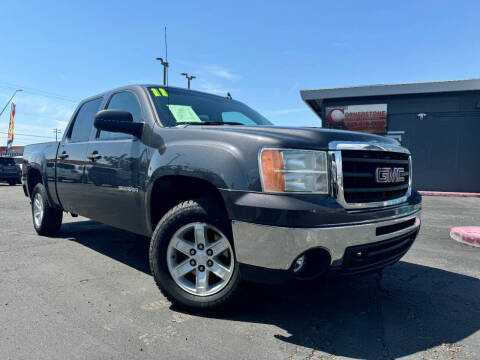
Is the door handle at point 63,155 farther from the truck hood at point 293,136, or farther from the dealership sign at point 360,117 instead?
the dealership sign at point 360,117

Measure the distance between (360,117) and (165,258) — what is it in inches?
710

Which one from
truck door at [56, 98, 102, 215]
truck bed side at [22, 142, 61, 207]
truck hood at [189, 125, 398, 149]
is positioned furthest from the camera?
truck bed side at [22, 142, 61, 207]

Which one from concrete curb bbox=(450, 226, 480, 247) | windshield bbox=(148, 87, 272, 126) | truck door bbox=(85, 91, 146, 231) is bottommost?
concrete curb bbox=(450, 226, 480, 247)

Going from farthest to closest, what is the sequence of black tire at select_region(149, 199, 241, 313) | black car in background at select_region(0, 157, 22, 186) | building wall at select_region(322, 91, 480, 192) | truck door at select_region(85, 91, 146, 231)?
black car in background at select_region(0, 157, 22, 186), building wall at select_region(322, 91, 480, 192), truck door at select_region(85, 91, 146, 231), black tire at select_region(149, 199, 241, 313)

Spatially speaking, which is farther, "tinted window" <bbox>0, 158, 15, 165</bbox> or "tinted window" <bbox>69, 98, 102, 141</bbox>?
"tinted window" <bbox>0, 158, 15, 165</bbox>

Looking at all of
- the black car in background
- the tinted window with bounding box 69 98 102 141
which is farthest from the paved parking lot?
the black car in background

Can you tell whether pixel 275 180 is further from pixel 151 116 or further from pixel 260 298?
pixel 151 116

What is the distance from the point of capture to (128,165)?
132 inches

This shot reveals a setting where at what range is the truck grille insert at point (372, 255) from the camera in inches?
94.0

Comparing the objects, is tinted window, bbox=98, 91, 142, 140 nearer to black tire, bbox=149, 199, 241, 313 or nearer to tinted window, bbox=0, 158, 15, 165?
black tire, bbox=149, 199, 241, 313

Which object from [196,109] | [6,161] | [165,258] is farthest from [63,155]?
[6,161]

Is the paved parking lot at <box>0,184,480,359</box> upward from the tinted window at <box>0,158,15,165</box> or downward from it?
downward

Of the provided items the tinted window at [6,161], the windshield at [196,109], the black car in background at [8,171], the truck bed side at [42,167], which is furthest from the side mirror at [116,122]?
the tinted window at [6,161]

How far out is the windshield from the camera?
3.38 meters
